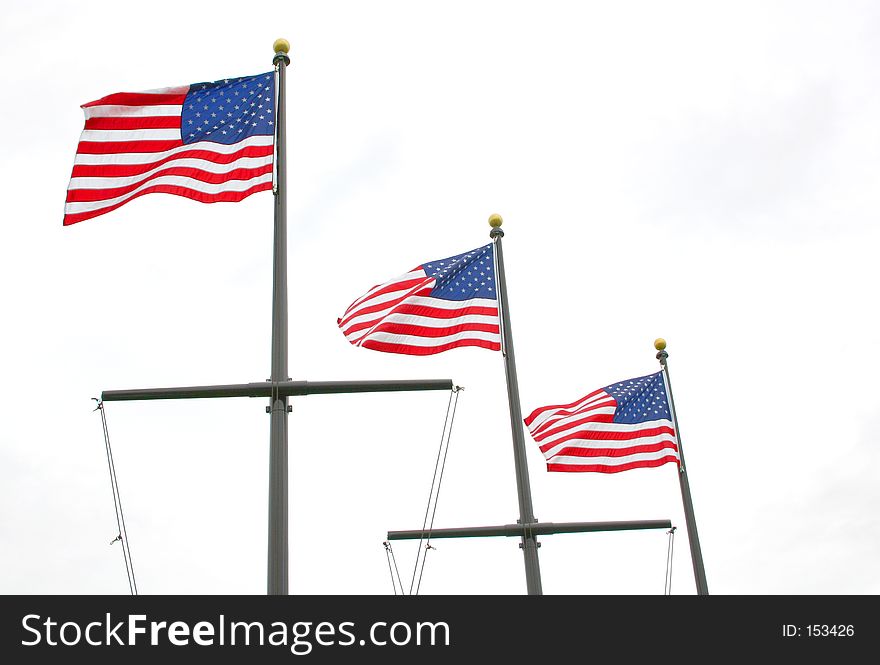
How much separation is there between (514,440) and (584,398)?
3.20 m

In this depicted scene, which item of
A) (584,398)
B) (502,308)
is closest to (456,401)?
(502,308)

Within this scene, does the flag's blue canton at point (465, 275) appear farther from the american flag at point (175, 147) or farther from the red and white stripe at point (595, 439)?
the american flag at point (175, 147)

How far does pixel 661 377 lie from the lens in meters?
17.5

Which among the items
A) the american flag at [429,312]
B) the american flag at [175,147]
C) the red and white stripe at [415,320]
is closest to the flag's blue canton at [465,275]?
the american flag at [429,312]

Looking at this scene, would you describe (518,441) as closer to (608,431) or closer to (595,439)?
(595,439)

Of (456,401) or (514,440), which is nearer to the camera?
(456,401)

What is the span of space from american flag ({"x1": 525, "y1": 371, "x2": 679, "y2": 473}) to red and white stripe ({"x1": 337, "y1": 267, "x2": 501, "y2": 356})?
2.72 meters

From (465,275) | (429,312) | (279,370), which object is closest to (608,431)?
(465,275)

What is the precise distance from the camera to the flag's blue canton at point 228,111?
10672 mm

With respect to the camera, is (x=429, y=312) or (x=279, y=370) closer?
(x=279, y=370)

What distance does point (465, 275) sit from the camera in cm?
1453

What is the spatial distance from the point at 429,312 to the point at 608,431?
14.4ft

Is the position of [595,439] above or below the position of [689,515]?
above
